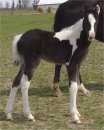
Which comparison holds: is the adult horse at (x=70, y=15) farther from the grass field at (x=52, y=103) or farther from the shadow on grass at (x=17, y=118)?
the shadow on grass at (x=17, y=118)

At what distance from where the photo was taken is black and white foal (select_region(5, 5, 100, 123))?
564 cm

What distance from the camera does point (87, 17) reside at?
548 centimetres

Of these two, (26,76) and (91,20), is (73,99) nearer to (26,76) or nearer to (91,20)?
(26,76)

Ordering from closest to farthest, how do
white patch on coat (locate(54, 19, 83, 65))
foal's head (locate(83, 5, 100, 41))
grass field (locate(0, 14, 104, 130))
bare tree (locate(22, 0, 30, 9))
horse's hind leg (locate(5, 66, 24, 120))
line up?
foal's head (locate(83, 5, 100, 41)) → grass field (locate(0, 14, 104, 130)) → white patch on coat (locate(54, 19, 83, 65)) → horse's hind leg (locate(5, 66, 24, 120)) → bare tree (locate(22, 0, 30, 9))

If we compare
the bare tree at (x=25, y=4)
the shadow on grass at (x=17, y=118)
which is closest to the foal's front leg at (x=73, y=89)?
the shadow on grass at (x=17, y=118)

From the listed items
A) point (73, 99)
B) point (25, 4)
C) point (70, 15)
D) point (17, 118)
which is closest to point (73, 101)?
point (73, 99)

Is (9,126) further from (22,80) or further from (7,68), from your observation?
(7,68)

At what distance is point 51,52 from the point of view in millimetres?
5758

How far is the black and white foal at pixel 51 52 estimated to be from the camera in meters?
5.64

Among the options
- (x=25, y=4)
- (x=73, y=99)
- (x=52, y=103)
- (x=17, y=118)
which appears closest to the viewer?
(x=73, y=99)

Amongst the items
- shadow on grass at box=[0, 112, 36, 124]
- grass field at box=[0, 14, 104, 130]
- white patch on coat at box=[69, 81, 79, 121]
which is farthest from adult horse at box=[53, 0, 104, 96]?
white patch on coat at box=[69, 81, 79, 121]

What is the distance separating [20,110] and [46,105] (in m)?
0.52

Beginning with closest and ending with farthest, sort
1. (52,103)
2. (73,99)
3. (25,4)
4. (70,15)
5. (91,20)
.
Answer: (91,20)
(73,99)
(52,103)
(70,15)
(25,4)

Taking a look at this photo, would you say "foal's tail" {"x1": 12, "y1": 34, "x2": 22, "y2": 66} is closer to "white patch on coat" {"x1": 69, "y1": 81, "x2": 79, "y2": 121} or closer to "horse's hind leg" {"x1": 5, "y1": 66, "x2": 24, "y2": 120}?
"horse's hind leg" {"x1": 5, "y1": 66, "x2": 24, "y2": 120}
